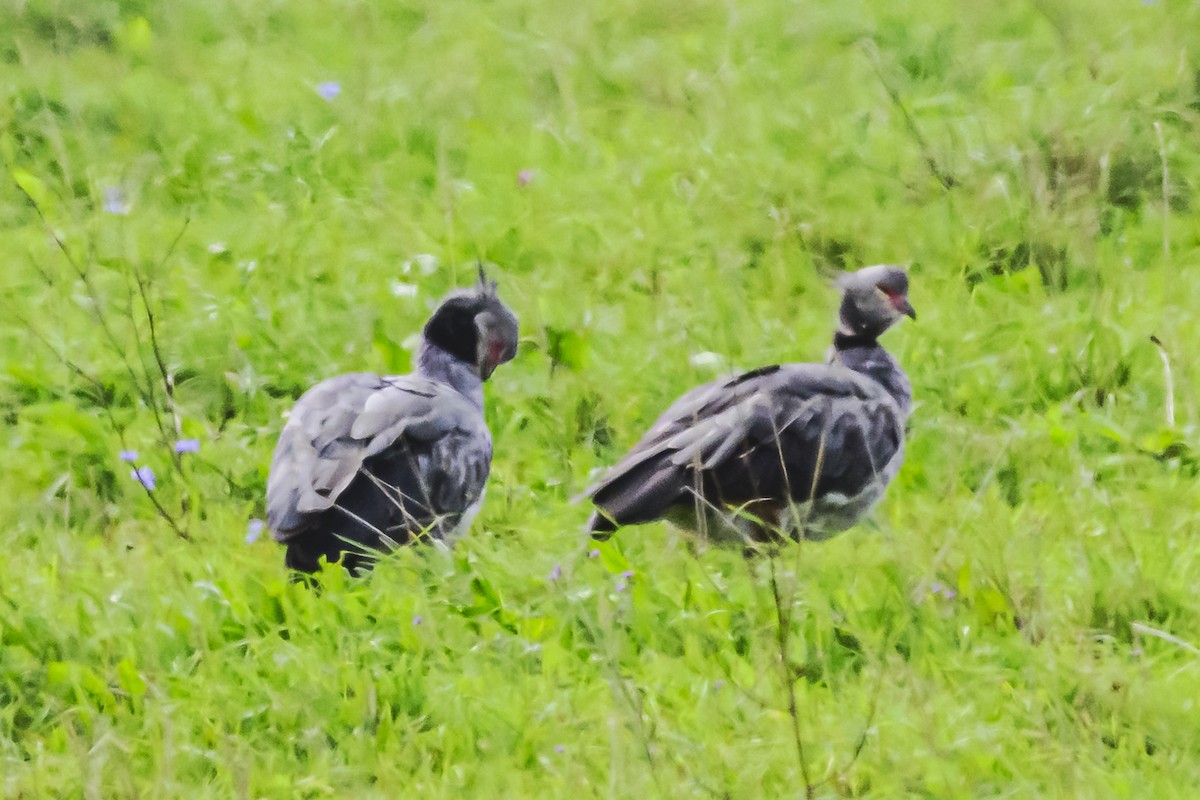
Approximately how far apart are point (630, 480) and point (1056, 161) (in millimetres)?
2840

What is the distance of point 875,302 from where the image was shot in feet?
18.5

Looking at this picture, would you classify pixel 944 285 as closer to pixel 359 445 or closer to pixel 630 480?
pixel 630 480

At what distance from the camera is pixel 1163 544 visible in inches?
178

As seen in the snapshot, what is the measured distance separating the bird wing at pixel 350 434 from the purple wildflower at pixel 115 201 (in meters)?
1.18

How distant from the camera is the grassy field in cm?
388

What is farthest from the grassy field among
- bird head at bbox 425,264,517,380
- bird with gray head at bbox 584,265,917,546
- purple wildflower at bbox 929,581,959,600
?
bird head at bbox 425,264,517,380

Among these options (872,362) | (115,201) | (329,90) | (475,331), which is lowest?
(872,362)

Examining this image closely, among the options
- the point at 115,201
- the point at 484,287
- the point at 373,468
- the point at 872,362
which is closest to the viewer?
the point at 373,468

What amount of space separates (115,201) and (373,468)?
5.95ft

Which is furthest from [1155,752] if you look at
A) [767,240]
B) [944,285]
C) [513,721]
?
[767,240]

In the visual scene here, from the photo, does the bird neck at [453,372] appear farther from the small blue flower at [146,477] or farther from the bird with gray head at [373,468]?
the small blue flower at [146,477]

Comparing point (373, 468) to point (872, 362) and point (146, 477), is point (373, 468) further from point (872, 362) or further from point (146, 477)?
point (872, 362)

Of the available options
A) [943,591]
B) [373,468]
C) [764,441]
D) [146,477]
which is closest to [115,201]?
[146,477]

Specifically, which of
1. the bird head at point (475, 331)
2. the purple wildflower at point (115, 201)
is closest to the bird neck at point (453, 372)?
the bird head at point (475, 331)
